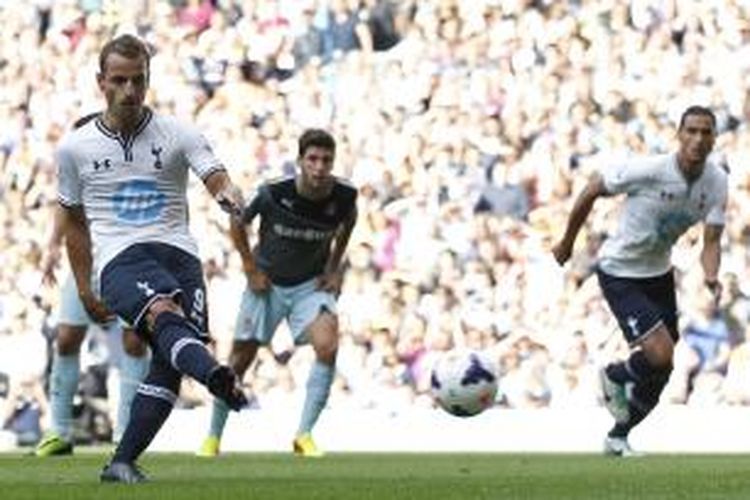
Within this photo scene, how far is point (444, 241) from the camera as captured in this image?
84.2ft

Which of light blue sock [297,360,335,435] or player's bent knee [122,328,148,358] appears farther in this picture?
player's bent knee [122,328,148,358]

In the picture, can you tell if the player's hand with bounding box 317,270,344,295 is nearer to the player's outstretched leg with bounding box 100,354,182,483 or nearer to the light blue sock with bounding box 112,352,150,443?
the light blue sock with bounding box 112,352,150,443

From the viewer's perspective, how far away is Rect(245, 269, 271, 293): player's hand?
1880 cm

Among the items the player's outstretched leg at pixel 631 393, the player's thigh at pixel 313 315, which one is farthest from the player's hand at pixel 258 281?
the player's outstretched leg at pixel 631 393

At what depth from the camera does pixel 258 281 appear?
61.9 feet

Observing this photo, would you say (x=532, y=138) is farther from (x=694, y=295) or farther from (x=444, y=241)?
(x=694, y=295)

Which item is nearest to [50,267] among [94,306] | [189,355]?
[94,306]

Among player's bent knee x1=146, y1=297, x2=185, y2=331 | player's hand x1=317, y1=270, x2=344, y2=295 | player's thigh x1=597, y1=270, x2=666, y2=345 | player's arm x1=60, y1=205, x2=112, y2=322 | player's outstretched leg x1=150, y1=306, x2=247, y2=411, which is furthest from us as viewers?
player's hand x1=317, y1=270, x2=344, y2=295

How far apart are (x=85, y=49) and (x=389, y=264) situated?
6.39 meters

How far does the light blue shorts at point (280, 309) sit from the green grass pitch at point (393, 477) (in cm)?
96

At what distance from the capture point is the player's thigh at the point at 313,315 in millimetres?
18812

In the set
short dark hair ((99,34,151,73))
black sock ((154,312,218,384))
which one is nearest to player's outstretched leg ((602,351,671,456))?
black sock ((154,312,218,384))

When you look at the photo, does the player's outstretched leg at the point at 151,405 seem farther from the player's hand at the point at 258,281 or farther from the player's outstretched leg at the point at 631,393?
the player's hand at the point at 258,281

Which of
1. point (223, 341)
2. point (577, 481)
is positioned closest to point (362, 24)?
point (223, 341)
